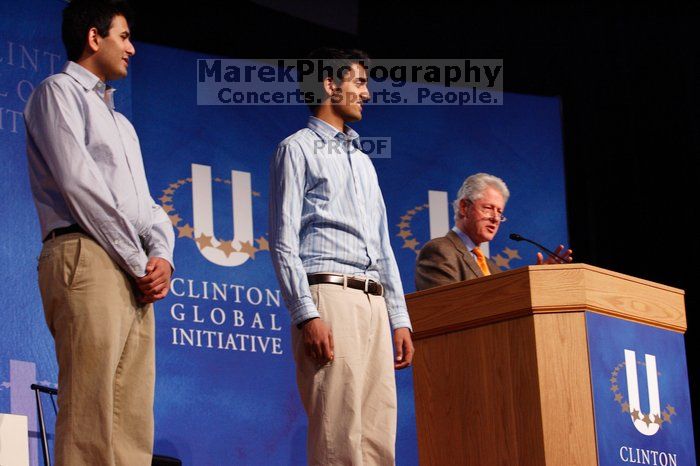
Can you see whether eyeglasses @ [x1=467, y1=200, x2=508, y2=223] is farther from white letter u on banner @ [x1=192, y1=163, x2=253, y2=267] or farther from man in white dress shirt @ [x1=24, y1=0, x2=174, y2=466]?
man in white dress shirt @ [x1=24, y1=0, x2=174, y2=466]

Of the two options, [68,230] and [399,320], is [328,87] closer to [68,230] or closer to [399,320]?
[399,320]

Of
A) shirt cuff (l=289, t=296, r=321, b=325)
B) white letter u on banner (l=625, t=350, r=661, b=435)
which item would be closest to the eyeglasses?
white letter u on banner (l=625, t=350, r=661, b=435)

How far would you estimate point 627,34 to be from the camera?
595 cm

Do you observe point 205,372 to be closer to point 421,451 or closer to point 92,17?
point 421,451

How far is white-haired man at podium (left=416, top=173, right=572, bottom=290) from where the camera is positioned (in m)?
4.11

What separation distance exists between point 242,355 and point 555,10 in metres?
2.80

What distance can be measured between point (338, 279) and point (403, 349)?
30cm

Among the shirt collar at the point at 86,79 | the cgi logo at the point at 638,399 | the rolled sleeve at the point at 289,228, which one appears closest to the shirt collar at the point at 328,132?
the rolled sleeve at the point at 289,228

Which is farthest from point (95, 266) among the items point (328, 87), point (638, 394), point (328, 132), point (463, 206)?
point (463, 206)

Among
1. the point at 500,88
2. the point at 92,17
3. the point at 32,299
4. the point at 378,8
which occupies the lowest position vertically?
the point at 32,299

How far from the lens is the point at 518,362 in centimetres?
319

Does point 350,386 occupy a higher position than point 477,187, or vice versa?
point 477,187

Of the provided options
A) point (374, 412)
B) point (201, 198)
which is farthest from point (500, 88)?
point (374, 412)

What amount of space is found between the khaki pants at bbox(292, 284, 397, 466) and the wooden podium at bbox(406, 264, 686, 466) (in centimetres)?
62
